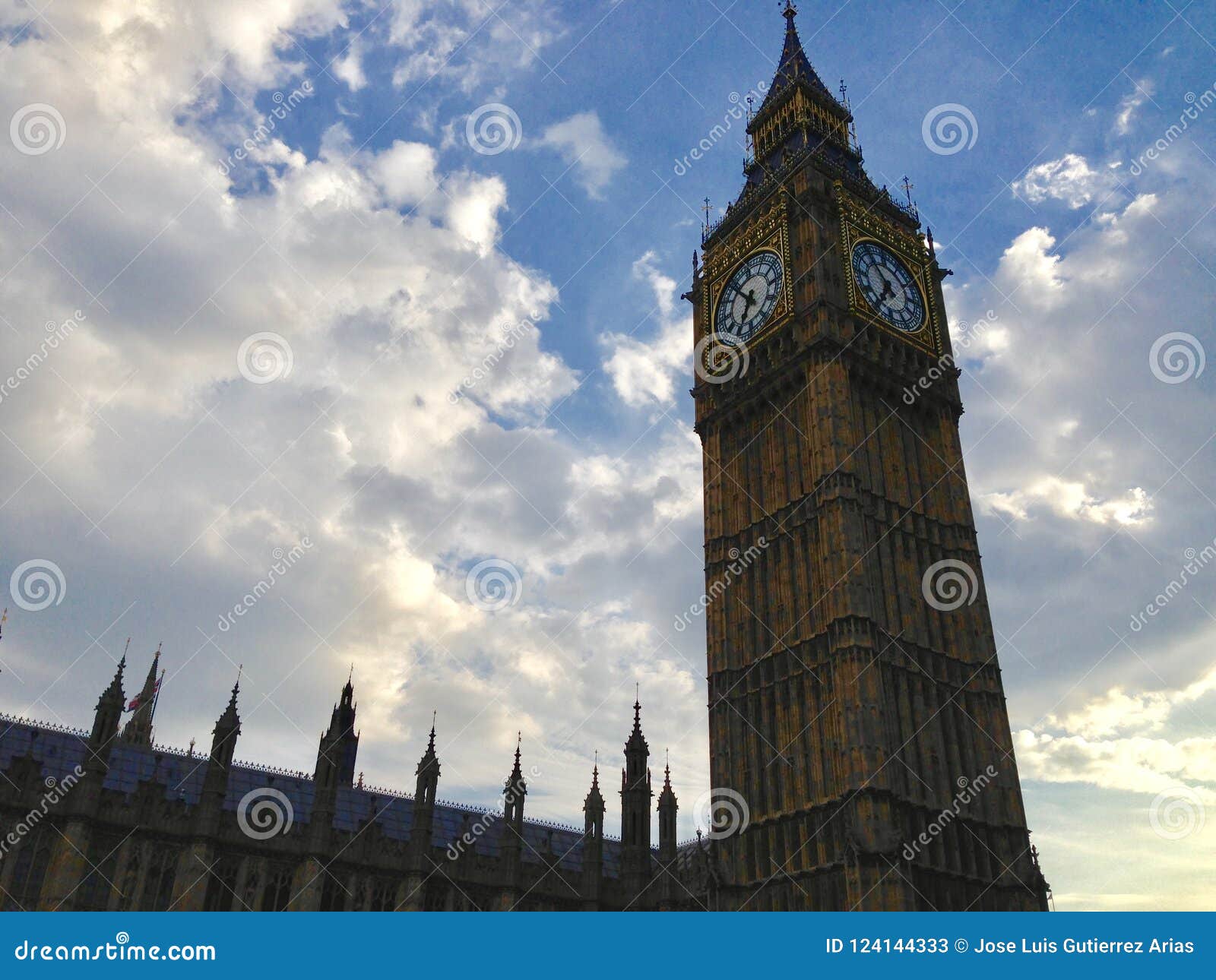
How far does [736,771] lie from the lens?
193 ft

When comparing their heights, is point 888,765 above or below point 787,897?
above

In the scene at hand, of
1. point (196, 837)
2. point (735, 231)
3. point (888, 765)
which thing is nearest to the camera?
point (196, 837)

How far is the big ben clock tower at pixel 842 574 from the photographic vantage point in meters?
52.4

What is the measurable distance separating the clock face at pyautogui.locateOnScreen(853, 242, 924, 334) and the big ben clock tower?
0.21m

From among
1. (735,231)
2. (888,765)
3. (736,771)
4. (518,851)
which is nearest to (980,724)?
(888,765)

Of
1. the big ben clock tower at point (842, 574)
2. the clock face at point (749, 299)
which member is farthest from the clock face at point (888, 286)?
the clock face at point (749, 299)

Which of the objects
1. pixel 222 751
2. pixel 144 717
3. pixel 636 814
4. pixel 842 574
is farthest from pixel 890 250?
pixel 144 717

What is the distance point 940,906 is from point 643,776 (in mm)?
18149

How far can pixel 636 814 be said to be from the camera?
59.7 m

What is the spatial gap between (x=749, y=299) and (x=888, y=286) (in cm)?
971

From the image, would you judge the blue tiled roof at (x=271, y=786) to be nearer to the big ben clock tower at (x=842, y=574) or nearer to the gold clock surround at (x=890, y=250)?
the big ben clock tower at (x=842, y=574)

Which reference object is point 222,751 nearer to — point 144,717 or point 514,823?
point 514,823

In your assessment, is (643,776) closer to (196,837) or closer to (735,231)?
(196,837)

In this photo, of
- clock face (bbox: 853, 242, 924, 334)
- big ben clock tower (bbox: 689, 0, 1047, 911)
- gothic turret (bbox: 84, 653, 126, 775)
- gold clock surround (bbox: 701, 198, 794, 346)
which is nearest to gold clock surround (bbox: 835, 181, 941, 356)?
big ben clock tower (bbox: 689, 0, 1047, 911)
